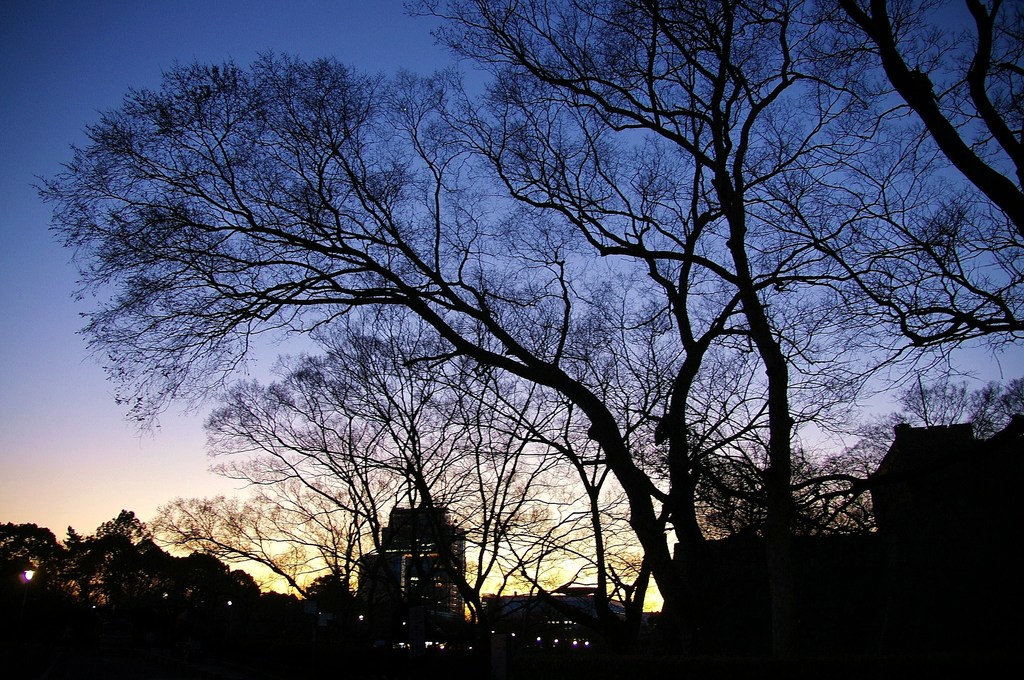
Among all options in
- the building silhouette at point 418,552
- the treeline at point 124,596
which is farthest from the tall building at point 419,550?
the treeline at point 124,596

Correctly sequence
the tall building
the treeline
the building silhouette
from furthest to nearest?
the treeline → the tall building → the building silhouette

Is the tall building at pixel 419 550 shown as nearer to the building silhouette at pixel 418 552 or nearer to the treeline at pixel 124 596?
the building silhouette at pixel 418 552

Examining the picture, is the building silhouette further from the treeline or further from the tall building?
the treeline

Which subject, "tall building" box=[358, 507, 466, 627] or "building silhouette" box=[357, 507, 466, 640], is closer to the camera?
"building silhouette" box=[357, 507, 466, 640]

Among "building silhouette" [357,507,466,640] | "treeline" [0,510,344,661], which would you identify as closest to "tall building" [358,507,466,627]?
"building silhouette" [357,507,466,640]

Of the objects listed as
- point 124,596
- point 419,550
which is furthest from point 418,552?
point 124,596

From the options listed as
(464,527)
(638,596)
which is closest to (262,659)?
(464,527)

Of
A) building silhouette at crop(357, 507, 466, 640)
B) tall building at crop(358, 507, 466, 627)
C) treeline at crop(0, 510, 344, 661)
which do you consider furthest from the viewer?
treeline at crop(0, 510, 344, 661)

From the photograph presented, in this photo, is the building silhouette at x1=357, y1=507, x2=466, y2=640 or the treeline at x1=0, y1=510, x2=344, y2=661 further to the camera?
the treeline at x1=0, y1=510, x2=344, y2=661

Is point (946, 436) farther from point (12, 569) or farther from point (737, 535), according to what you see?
point (12, 569)

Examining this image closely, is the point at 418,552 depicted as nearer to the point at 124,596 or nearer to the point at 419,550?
the point at 419,550

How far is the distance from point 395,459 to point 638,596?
26.5ft

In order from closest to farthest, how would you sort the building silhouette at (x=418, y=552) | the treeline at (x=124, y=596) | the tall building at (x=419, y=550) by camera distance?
the building silhouette at (x=418, y=552), the tall building at (x=419, y=550), the treeline at (x=124, y=596)

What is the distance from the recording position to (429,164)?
12812 millimetres
